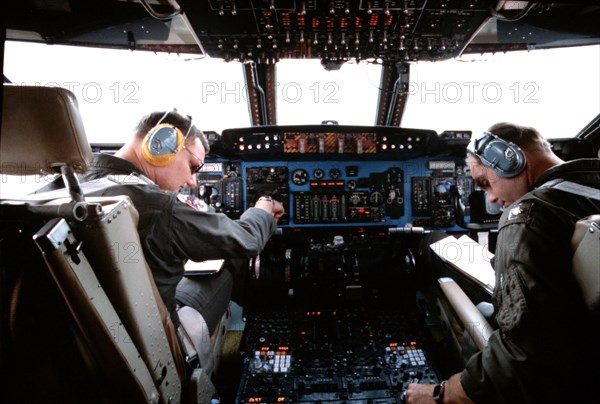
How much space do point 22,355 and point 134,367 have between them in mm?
277

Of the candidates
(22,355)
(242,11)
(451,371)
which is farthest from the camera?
(451,371)

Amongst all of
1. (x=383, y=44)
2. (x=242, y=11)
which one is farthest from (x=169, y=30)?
(x=383, y=44)

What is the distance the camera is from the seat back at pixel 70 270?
2.38ft

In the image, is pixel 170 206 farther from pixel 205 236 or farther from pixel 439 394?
pixel 439 394

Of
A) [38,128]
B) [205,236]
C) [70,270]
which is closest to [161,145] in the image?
[205,236]

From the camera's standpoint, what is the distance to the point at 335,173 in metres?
3.00

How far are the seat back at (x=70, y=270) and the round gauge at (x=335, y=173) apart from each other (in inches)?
86.0

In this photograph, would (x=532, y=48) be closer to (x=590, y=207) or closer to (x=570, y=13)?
(x=570, y=13)

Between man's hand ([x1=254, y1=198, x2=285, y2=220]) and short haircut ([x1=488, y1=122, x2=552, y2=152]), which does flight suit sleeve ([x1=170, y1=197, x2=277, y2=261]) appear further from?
short haircut ([x1=488, y1=122, x2=552, y2=152])

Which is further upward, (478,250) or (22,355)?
Answer: (22,355)

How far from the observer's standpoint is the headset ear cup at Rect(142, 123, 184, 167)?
130 centimetres

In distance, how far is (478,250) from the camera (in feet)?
6.21

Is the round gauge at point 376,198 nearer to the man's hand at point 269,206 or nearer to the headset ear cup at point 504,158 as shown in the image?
the man's hand at point 269,206

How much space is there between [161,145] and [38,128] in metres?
0.59
